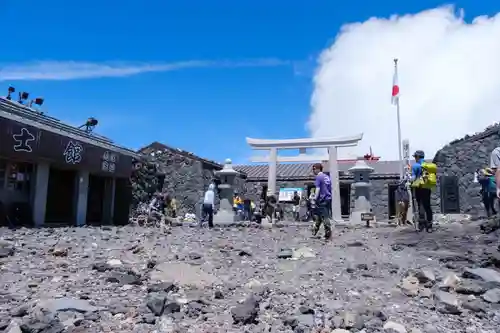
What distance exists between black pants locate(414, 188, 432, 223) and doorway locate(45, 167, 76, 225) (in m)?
11.3

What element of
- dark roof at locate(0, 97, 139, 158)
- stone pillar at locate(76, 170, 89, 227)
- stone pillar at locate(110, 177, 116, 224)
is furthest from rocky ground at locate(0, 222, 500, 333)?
stone pillar at locate(110, 177, 116, 224)

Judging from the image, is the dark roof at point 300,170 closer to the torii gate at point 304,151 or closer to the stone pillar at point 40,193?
the torii gate at point 304,151

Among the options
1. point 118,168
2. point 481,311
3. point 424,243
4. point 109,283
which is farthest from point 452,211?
point 109,283

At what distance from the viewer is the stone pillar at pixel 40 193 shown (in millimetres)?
13398

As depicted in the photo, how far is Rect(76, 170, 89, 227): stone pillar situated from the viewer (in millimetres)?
15594

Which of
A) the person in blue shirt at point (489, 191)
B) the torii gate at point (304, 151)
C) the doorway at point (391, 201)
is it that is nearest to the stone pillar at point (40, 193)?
the torii gate at point (304, 151)

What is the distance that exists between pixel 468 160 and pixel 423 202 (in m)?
11.3

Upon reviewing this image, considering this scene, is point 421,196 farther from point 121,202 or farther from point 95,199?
point 121,202

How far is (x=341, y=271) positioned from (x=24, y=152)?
9.73 metres

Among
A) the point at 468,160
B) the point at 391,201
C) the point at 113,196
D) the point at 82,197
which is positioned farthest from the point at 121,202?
the point at 391,201

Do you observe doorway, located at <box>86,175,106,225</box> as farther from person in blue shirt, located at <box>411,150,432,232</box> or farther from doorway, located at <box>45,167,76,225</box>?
person in blue shirt, located at <box>411,150,432,232</box>

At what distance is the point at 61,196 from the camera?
16000 millimetres

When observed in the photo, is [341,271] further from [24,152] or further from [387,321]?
[24,152]

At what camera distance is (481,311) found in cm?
495
